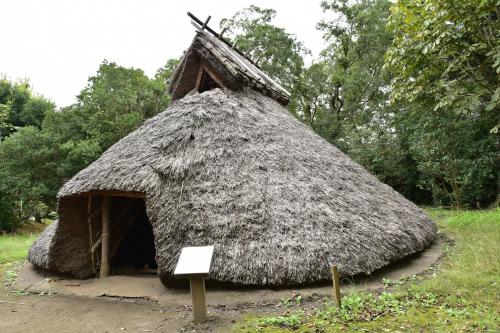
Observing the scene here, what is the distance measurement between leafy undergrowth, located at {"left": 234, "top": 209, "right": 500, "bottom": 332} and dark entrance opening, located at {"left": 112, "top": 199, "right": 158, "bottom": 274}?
478 centimetres

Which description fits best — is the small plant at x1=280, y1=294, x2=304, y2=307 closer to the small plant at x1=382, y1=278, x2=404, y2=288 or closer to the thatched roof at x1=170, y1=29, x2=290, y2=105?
the small plant at x1=382, y1=278, x2=404, y2=288

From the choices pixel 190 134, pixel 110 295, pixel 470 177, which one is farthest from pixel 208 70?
pixel 470 177

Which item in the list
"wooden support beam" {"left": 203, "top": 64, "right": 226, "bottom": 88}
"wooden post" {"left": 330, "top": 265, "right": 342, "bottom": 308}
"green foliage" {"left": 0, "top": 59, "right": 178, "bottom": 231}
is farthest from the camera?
"green foliage" {"left": 0, "top": 59, "right": 178, "bottom": 231}

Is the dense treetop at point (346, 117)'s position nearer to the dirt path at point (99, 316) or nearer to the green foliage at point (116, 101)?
the green foliage at point (116, 101)

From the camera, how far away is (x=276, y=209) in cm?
518

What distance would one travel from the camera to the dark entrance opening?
26.1 feet

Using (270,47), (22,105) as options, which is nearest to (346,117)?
(270,47)

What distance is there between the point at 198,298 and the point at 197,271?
548mm

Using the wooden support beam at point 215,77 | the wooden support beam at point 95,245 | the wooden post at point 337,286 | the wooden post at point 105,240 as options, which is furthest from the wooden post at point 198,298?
the wooden support beam at point 215,77

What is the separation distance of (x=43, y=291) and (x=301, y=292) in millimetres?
4557

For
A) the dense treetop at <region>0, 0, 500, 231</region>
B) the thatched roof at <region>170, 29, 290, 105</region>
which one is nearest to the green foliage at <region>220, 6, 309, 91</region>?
the dense treetop at <region>0, 0, 500, 231</region>

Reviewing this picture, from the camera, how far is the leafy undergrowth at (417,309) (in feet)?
11.6

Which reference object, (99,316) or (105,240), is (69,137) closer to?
(105,240)

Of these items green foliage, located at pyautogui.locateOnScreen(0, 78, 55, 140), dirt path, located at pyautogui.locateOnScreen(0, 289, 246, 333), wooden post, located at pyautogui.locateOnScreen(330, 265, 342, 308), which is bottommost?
dirt path, located at pyautogui.locateOnScreen(0, 289, 246, 333)
